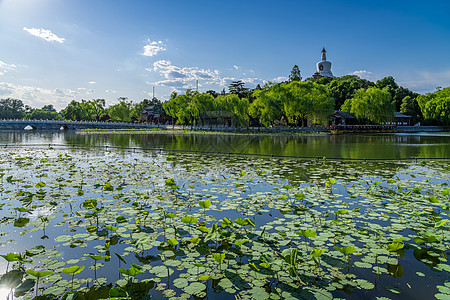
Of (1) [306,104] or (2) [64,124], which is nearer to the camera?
(1) [306,104]

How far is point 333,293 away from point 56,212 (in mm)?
5129

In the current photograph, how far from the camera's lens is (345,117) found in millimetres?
54125

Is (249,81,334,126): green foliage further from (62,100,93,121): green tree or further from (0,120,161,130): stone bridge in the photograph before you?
(62,100,93,121): green tree

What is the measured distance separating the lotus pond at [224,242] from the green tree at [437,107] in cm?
5795

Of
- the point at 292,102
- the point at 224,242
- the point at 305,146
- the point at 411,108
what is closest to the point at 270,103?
the point at 292,102

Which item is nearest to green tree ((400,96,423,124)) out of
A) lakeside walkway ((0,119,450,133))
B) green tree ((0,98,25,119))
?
lakeside walkway ((0,119,450,133))

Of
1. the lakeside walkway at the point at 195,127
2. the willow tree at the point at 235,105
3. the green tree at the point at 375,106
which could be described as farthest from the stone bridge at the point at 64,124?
the green tree at the point at 375,106

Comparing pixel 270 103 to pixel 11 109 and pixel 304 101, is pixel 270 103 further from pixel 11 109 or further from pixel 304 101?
pixel 11 109

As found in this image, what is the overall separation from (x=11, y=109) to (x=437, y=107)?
11866 centimetres

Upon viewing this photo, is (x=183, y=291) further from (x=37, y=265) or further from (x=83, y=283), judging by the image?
(x=37, y=265)

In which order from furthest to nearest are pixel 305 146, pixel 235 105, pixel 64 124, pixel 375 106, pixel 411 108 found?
1. pixel 411 108
2. pixel 64 124
3. pixel 375 106
4. pixel 235 105
5. pixel 305 146

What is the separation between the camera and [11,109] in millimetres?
86625

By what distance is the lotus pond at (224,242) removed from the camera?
2846 millimetres

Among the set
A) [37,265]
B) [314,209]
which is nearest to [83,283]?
[37,265]
